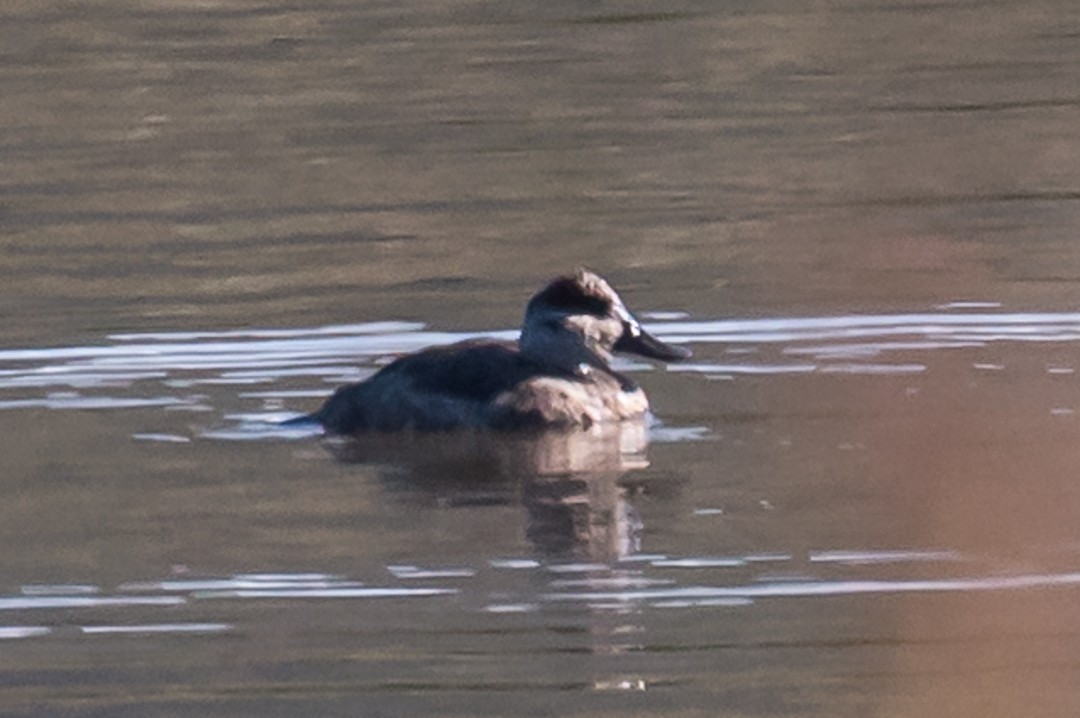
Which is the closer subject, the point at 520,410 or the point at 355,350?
the point at 520,410

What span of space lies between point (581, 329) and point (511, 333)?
1.41m

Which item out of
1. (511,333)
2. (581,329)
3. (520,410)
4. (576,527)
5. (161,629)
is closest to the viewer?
(161,629)

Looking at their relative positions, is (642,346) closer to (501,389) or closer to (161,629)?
(501,389)

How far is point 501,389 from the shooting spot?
12828 mm

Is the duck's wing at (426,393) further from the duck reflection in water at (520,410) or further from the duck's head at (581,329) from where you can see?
the duck's head at (581,329)

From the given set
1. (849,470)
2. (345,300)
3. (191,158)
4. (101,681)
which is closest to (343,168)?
(191,158)

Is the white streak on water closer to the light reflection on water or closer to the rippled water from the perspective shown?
the rippled water

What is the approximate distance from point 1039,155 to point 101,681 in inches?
435

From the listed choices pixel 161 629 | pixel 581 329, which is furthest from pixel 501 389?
pixel 161 629

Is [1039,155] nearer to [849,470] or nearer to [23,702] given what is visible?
[849,470]

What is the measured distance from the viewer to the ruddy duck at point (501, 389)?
1267 centimetres

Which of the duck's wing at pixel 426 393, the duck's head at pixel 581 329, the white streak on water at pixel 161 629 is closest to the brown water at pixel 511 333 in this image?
the white streak on water at pixel 161 629

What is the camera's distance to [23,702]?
8.83m

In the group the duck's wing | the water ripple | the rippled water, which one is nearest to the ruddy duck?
the duck's wing
